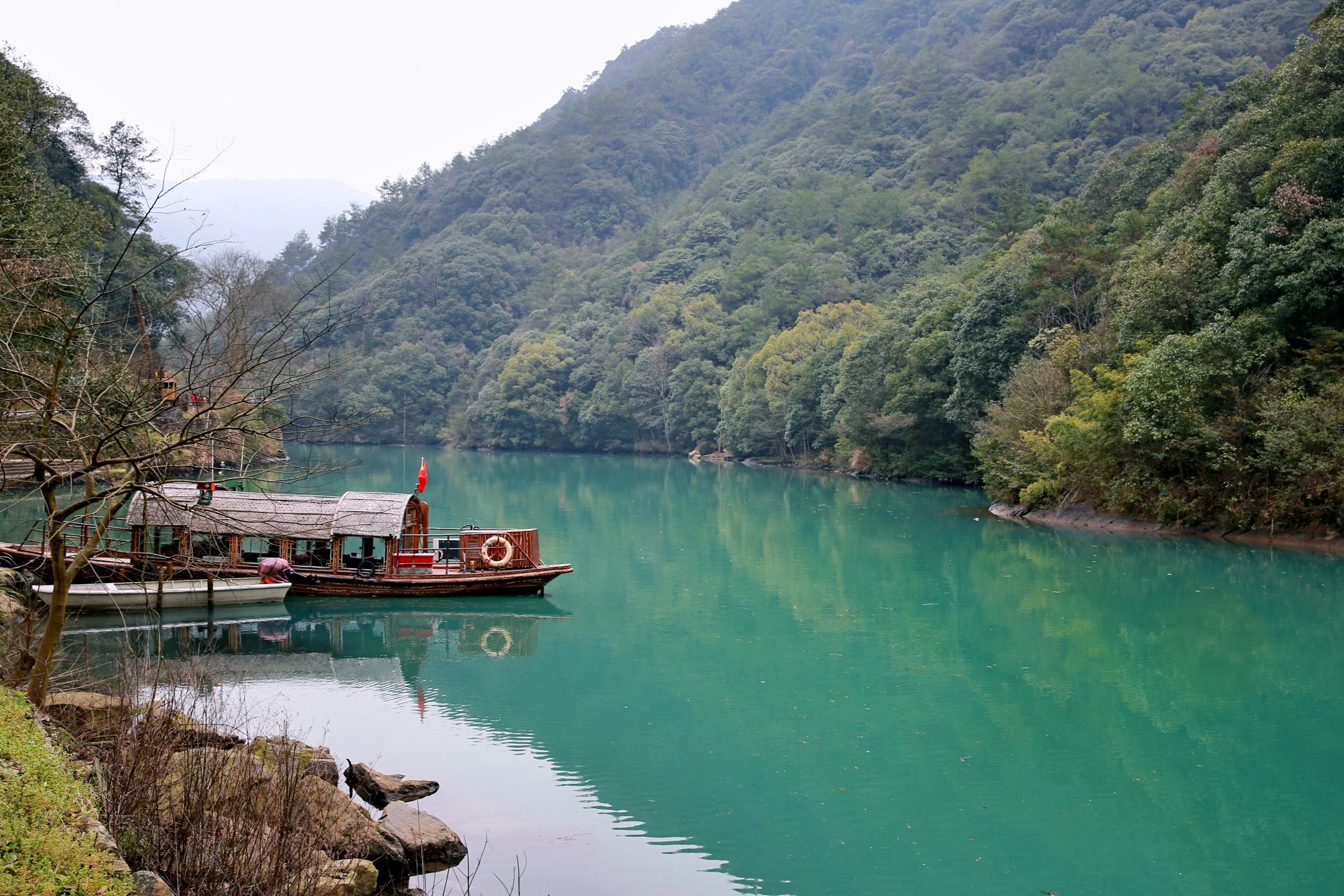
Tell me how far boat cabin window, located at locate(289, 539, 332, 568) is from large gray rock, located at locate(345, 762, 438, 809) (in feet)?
33.6

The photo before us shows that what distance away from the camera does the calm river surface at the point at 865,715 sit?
9.05m

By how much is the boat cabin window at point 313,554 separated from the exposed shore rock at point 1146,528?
69.3ft

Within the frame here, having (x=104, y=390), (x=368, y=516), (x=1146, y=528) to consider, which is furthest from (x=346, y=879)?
(x=1146, y=528)

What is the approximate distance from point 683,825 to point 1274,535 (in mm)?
22083

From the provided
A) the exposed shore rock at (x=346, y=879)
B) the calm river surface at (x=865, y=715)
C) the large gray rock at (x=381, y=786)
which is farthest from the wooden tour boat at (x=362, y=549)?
the exposed shore rock at (x=346, y=879)

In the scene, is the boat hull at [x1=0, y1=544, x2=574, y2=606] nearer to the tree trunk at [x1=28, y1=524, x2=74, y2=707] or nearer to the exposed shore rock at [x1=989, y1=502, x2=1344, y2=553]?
the tree trunk at [x1=28, y1=524, x2=74, y2=707]

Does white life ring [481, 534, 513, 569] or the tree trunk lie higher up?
the tree trunk

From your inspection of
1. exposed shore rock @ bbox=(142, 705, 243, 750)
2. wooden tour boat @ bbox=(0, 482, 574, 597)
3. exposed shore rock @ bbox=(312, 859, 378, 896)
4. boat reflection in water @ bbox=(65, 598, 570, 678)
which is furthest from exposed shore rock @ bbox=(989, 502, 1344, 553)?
exposed shore rock @ bbox=(142, 705, 243, 750)

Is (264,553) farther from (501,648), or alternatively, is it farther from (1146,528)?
(1146,528)

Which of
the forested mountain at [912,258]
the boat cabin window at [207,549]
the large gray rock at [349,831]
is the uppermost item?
the forested mountain at [912,258]

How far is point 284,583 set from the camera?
60.0 ft

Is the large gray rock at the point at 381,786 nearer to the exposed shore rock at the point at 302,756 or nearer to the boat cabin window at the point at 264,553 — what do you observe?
the exposed shore rock at the point at 302,756

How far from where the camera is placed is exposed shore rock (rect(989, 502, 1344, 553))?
24938 millimetres

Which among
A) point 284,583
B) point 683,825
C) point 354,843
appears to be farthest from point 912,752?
point 284,583
